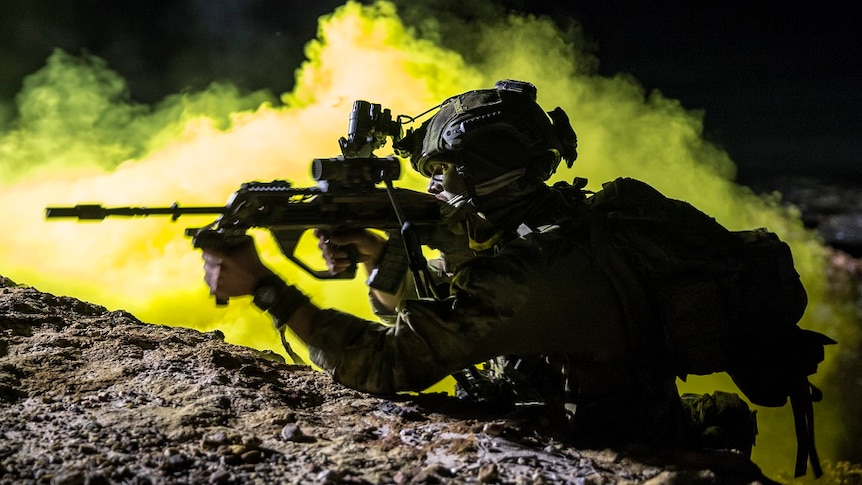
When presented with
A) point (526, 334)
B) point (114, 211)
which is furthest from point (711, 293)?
point (114, 211)

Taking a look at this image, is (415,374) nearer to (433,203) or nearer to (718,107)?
(433,203)

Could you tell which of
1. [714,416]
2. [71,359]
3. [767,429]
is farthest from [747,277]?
[767,429]

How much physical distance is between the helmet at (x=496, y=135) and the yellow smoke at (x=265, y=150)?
15.3 feet

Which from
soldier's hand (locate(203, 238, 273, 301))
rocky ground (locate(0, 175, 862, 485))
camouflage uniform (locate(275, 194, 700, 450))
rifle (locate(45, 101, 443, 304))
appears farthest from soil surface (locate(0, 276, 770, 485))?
rifle (locate(45, 101, 443, 304))

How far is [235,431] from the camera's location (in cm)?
215

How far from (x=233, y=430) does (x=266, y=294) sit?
0.51 m

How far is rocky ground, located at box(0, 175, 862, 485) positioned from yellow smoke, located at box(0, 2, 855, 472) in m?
3.19

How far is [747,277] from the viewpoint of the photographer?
2414mm

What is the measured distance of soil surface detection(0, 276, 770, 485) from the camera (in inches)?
72.4

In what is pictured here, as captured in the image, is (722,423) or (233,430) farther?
(722,423)

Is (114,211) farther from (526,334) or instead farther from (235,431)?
(526,334)

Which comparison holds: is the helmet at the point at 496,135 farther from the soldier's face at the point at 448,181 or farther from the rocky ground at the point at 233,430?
the rocky ground at the point at 233,430

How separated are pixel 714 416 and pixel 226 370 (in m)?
2.49

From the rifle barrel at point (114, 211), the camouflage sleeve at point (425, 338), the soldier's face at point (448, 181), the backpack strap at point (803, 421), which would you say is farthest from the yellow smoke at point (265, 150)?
the backpack strap at point (803, 421)
